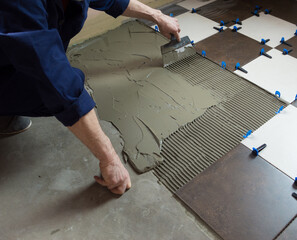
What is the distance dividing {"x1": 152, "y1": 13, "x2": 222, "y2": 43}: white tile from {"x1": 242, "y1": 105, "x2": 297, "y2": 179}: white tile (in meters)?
0.79

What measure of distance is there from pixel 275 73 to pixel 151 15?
2.53 feet

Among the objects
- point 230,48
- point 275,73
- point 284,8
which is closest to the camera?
point 275,73

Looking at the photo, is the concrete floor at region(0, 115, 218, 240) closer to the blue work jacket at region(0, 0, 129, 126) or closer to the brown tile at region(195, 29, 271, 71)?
the blue work jacket at region(0, 0, 129, 126)

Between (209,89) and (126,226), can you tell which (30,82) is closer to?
(126,226)

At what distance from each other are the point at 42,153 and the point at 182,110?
682mm

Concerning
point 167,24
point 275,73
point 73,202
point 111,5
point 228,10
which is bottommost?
point 73,202

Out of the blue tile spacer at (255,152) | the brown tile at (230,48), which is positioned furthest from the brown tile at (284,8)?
the blue tile spacer at (255,152)

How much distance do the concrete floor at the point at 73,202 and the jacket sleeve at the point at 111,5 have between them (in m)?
0.59

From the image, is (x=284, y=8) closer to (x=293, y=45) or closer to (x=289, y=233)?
(x=293, y=45)

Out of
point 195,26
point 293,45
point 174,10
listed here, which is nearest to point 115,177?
point 195,26

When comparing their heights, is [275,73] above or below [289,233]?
Result: above

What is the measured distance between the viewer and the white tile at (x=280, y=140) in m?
1.12

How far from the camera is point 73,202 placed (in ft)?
3.44

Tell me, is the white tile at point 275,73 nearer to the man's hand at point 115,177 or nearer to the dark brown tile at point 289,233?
the dark brown tile at point 289,233
